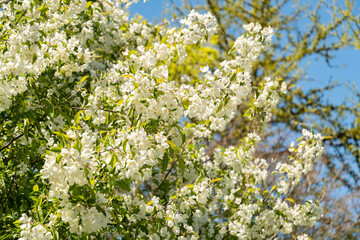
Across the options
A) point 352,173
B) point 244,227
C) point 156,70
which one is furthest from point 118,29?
point 352,173

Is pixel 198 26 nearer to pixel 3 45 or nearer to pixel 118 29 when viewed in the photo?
pixel 3 45

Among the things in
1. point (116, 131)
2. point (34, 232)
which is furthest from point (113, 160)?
point (34, 232)

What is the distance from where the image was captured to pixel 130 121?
340 centimetres

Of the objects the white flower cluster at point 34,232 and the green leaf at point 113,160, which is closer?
the green leaf at point 113,160

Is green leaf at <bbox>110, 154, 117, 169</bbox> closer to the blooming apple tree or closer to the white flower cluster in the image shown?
the blooming apple tree

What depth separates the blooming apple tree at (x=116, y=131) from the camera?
2645 mm

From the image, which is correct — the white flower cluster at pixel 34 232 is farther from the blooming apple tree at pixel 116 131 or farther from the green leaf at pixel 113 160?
the green leaf at pixel 113 160

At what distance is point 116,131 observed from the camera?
9.73 feet

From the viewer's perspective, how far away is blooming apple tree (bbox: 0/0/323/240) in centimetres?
264

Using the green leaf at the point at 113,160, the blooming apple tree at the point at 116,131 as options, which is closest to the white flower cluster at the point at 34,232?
the blooming apple tree at the point at 116,131

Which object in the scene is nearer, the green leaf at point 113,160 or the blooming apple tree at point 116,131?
the green leaf at point 113,160

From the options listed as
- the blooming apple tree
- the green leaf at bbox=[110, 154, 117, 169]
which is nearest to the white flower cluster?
the blooming apple tree

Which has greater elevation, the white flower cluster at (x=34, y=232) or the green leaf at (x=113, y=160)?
the green leaf at (x=113, y=160)

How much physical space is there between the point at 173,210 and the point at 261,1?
12.2m
